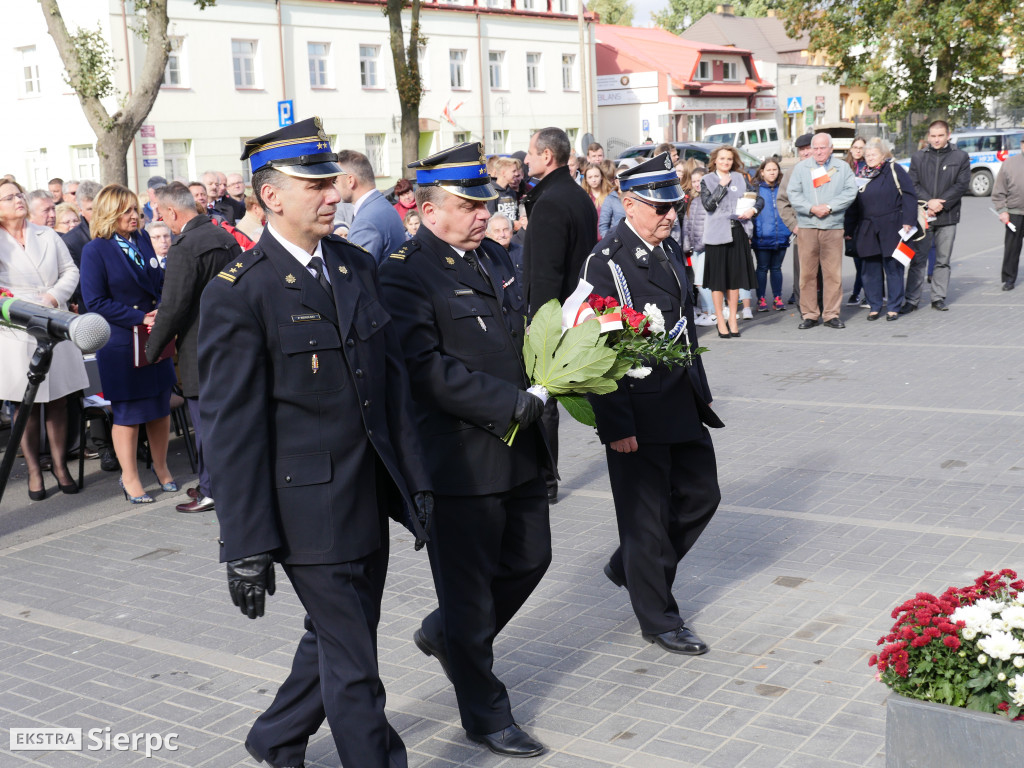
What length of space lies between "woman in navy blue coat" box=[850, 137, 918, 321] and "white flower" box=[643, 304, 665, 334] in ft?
32.0

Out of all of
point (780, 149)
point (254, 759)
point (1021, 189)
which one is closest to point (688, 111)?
point (780, 149)

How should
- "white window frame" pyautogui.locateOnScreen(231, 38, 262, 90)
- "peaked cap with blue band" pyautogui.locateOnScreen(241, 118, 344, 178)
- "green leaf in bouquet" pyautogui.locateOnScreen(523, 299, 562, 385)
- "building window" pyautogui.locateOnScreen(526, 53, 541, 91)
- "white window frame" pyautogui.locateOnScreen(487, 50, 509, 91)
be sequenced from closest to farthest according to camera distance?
"peaked cap with blue band" pyautogui.locateOnScreen(241, 118, 344, 178) < "green leaf in bouquet" pyautogui.locateOnScreen(523, 299, 562, 385) < "white window frame" pyautogui.locateOnScreen(231, 38, 262, 90) < "white window frame" pyautogui.locateOnScreen(487, 50, 509, 91) < "building window" pyautogui.locateOnScreen(526, 53, 541, 91)

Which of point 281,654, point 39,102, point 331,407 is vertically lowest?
point 281,654

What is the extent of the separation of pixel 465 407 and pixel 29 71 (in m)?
35.8

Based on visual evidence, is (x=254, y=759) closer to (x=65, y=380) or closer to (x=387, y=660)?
(x=387, y=660)

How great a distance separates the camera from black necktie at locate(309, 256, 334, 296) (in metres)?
3.57

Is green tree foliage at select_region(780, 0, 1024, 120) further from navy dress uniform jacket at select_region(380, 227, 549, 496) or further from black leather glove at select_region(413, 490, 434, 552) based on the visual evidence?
black leather glove at select_region(413, 490, 434, 552)

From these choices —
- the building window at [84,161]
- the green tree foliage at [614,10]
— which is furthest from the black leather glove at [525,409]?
the green tree foliage at [614,10]

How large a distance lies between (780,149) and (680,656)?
40234 millimetres

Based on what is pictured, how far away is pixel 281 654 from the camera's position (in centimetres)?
524

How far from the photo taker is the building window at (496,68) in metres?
45.2

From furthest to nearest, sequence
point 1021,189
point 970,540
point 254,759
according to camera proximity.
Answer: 1. point 1021,189
2. point 970,540
3. point 254,759

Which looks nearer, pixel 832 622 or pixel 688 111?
pixel 832 622

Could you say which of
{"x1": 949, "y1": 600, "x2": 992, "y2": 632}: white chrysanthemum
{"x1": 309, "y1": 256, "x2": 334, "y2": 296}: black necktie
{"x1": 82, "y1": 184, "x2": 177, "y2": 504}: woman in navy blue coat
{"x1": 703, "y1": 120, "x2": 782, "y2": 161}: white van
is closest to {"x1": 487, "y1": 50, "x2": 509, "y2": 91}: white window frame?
{"x1": 703, "y1": 120, "x2": 782, "y2": 161}: white van
